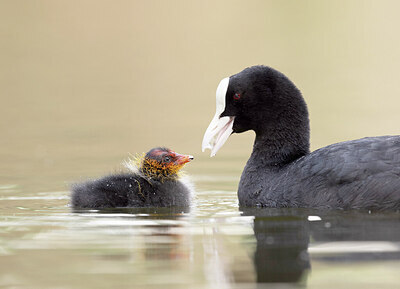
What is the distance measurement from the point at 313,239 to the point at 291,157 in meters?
2.19

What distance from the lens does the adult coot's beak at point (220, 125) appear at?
8.53 metres

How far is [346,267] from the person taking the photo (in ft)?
18.0

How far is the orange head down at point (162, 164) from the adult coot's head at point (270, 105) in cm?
38

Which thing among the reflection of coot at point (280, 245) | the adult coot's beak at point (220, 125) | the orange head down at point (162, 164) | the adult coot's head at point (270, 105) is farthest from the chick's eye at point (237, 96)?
the reflection of coot at point (280, 245)

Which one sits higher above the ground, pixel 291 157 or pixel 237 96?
pixel 237 96

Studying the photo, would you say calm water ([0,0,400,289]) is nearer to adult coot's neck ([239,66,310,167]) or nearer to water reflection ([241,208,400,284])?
water reflection ([241,208,400,284])

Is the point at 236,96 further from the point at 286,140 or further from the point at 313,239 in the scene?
the point at 313,239

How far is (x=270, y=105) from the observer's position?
859 cm

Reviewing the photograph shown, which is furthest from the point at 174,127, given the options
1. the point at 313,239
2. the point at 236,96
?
the point at 313,239

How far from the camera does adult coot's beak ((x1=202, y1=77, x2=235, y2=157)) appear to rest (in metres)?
8.53

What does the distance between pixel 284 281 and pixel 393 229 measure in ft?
5.62

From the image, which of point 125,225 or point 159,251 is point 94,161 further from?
point 159,251

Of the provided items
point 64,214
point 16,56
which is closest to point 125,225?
point 64,214

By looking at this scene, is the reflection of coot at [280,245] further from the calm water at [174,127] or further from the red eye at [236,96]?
the red eye at [236,96]
